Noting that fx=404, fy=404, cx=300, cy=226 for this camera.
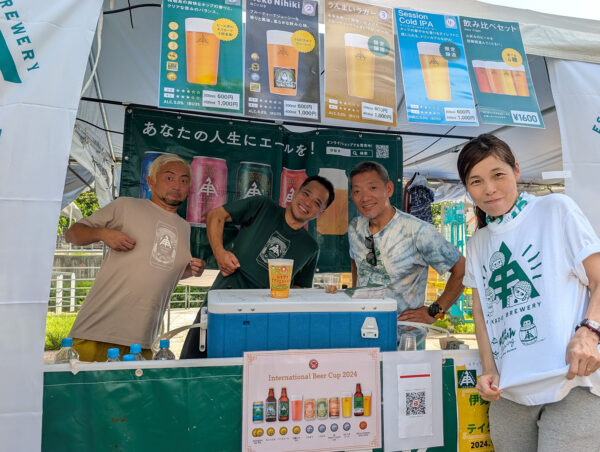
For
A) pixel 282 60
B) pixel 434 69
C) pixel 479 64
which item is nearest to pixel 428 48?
pixel 434 69

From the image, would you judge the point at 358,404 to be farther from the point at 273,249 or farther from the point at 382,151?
the point at 382,151

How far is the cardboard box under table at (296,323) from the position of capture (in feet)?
4.68

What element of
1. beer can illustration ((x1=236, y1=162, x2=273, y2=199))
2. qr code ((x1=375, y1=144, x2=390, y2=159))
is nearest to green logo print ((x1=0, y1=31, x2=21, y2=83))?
beer can illustration ((x1=236, y1=162, x2=273, y2=199))

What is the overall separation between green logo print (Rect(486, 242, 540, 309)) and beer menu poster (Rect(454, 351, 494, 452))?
320mm

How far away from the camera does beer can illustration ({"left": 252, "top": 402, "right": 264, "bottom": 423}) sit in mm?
1397

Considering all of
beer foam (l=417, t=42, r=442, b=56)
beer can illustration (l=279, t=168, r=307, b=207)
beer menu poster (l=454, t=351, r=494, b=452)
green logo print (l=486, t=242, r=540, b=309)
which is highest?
beer foam (l=417, t=42, r=442, b=56)

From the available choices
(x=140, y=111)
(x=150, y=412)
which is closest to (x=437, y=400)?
(x=150, y=412)

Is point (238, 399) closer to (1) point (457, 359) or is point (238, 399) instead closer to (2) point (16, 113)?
(1) point (457, 359)

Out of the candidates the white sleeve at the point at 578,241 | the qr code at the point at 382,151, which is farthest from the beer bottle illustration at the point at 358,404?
the qr code at the point at 382,151

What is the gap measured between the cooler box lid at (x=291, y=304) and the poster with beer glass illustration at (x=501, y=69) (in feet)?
3.94

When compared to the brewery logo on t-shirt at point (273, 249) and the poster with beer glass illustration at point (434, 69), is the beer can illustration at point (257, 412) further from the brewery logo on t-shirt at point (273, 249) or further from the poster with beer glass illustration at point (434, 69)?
the poster with beer glass illustration at point (434, 69)

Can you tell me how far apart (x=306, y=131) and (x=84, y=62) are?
2.54 m

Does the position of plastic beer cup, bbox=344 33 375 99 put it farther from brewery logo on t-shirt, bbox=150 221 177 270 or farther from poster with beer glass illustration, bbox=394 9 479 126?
brewery logo on t-shirt, bbox=150 221 177 270

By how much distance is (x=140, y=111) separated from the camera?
321 cm
